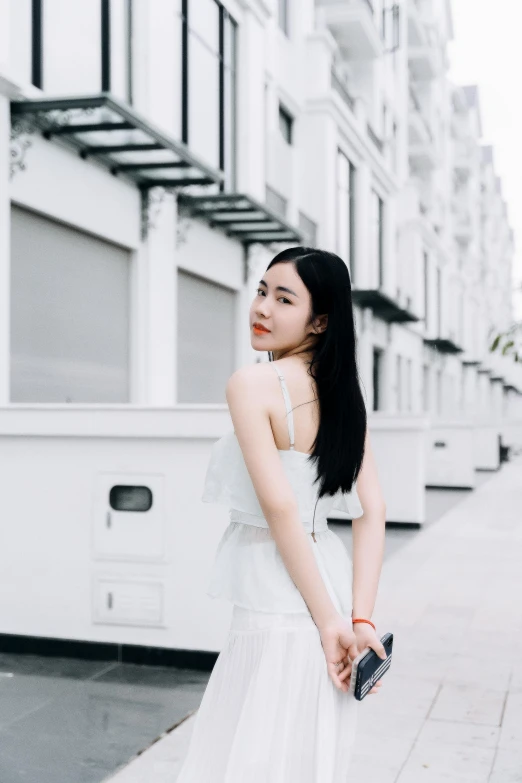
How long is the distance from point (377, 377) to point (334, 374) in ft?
88.4

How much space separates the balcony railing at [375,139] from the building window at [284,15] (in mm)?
7556

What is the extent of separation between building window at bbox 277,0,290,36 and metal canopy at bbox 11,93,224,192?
8.49 metres

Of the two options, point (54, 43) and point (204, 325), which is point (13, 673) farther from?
point (204, 325)

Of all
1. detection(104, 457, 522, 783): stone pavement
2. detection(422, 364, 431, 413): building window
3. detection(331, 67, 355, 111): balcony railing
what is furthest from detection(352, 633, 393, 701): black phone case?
detection(422, 364, 431, 413): building window

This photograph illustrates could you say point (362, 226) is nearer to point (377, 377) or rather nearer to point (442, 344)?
point (377, 377)

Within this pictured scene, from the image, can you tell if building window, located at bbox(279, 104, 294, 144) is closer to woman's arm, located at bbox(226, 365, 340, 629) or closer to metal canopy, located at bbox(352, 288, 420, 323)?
metal canopy, located at bbox(352, 288, 420, 323)

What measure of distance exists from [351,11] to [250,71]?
9.70m

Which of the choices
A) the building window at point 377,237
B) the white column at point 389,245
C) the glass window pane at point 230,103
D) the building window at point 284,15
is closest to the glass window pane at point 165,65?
the glass window pane at point 230,103

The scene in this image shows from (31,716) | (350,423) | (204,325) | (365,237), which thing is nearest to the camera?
(350,423)

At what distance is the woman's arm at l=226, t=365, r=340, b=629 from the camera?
77.9 inches

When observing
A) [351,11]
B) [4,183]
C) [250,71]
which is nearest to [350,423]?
[4,183]

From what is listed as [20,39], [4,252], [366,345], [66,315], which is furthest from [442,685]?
[366,345]

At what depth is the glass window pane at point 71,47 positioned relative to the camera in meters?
9.98

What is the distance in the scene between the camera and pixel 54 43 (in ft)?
33.0
